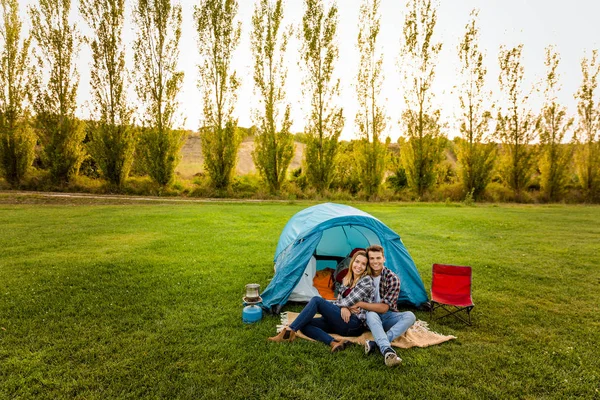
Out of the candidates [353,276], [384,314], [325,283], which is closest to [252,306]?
[353,276]

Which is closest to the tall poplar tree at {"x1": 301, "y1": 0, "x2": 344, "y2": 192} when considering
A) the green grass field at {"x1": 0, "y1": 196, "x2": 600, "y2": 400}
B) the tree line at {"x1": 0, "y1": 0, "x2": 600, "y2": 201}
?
the tree line at {"x1": 0, "y1": 0, "x2": 600, "y2": 201}

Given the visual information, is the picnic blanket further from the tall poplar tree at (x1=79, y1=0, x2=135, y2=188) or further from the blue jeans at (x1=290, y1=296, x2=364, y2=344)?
the tall poplar tree at (x1=79, y1=0, x2=135, y2=188)

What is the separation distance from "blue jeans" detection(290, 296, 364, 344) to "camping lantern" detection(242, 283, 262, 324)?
2.70 ft

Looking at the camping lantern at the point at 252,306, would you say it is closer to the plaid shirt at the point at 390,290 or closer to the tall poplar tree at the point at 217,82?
the plaid shirt at the point at 390,290

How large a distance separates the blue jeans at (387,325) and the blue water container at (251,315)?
1641mm

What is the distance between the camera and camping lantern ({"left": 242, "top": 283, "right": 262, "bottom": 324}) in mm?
5047

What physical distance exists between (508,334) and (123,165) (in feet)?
71.4

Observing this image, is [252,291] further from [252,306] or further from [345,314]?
[345,314]

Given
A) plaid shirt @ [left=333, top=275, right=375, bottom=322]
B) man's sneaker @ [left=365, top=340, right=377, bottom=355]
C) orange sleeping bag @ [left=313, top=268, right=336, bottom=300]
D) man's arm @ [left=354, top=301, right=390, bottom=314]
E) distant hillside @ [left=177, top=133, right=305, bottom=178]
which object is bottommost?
man's sneaker @ [left=365, top=340, right=377, bottom=355]

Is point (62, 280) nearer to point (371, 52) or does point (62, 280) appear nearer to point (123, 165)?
point (123, 165)

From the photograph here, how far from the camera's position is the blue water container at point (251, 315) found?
5.04 m

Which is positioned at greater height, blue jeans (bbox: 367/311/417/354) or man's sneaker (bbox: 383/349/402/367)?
blue jeans (bbox: 367/311/417/354)

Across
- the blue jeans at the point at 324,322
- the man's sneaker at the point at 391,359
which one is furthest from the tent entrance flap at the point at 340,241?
the man's sneaker at the point at 391,359

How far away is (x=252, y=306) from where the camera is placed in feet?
17.1
